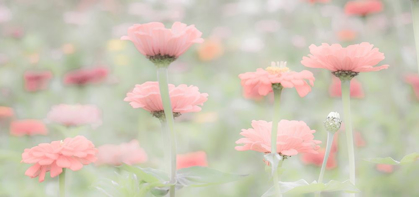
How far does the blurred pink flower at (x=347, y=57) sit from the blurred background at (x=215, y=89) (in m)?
0.35

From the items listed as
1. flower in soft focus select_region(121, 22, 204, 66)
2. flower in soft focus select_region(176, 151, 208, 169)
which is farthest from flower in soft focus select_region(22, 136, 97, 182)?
flower in soft focus select_region(176, 151, 208, 169)

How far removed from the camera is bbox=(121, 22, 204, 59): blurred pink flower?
0.43m

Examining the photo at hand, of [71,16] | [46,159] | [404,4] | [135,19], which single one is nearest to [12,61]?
[71,16]

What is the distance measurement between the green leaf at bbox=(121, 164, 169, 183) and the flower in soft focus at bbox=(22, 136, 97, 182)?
70 mm

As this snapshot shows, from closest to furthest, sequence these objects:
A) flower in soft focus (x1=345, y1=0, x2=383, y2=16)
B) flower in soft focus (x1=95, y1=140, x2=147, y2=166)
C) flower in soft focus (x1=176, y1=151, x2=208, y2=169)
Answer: flower in soft focus (x1=95, y1=140, x2=147, y2=166) → flower in soft focus (x1=176, y1=151, x2=208, y2=169) → flower in soft focus (x1=345, y1=0, x2=383, y2=16)

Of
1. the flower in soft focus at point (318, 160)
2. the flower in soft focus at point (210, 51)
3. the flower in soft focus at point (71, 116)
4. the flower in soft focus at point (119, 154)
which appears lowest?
the flower in soft focus at point (318, 160)

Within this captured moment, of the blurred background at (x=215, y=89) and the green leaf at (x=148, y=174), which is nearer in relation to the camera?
the green leaf at (x=148, y=174)

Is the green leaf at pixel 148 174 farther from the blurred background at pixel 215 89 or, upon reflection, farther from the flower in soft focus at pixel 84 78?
the flower in soft focus at pixel 84 78

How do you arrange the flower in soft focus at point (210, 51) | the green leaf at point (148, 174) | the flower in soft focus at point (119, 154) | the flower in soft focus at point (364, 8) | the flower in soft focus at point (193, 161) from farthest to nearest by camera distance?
the flower in soft focus at point (210, 51)
the flower in soft focus at point (364, 8)
the flower in soft focus at point (193, 161)
the flower in soft focus at point (119, 154)
the green leaf at point (148, 174)

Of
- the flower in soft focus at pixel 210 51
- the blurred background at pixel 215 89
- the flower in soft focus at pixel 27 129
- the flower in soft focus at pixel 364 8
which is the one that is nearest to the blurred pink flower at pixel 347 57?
the blurred background at pixel 215 89

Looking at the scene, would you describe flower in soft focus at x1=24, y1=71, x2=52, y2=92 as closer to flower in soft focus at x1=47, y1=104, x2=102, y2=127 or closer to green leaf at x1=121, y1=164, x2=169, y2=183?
flower in soft focus at x1=47, y1=104, x2=102, y2=127

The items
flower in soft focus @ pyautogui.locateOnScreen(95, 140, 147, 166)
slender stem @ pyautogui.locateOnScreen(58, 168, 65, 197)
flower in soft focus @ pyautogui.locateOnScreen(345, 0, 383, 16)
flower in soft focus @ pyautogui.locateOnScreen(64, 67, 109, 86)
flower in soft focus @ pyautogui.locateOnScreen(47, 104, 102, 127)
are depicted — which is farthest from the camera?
flower in soft focus @ pyautogui.locateOnScreen(345, 0, 383, 16)

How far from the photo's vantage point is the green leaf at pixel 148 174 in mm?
404

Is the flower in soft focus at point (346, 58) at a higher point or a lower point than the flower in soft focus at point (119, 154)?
higher
